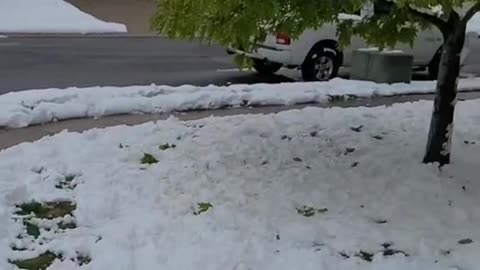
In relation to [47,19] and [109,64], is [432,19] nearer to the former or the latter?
[109,64]

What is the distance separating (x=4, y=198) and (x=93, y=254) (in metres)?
1.38

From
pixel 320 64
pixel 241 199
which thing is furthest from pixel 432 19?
pixel 320 64

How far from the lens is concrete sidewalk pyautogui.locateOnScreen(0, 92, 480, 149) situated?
27.7 feet

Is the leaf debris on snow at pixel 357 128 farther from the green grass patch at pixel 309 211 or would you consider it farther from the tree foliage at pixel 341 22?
the green grass patch at pixel 309 211

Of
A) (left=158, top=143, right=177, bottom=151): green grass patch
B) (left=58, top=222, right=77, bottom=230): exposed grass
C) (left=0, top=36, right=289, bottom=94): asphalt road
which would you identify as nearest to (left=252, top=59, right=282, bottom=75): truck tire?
(left=0, top=36, right=289, bottom=94): asphalt road

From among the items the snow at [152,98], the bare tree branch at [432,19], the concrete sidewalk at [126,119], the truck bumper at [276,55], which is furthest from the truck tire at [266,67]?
the bare tree branch at [432,19]

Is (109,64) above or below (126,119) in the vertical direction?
below

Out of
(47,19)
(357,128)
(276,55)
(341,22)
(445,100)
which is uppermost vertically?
(341,22)

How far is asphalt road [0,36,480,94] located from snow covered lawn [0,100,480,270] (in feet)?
13.4

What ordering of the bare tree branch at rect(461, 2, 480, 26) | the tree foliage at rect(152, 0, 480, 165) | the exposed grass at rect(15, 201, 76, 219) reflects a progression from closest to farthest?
the tree foliage at rect(152, 0, 480, 165) < the exposed grass at rect(15, 201, 76, 219) < the bare tree branch at rect(461, 2, 480, 26)

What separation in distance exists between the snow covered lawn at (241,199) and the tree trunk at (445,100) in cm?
17

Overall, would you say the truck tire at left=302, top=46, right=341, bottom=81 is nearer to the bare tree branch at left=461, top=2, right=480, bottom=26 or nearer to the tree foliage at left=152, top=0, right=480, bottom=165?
the tree foliage at left=152, top=0, right=480, bottom=165

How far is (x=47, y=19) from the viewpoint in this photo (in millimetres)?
22406

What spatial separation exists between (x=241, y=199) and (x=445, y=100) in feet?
6.57
